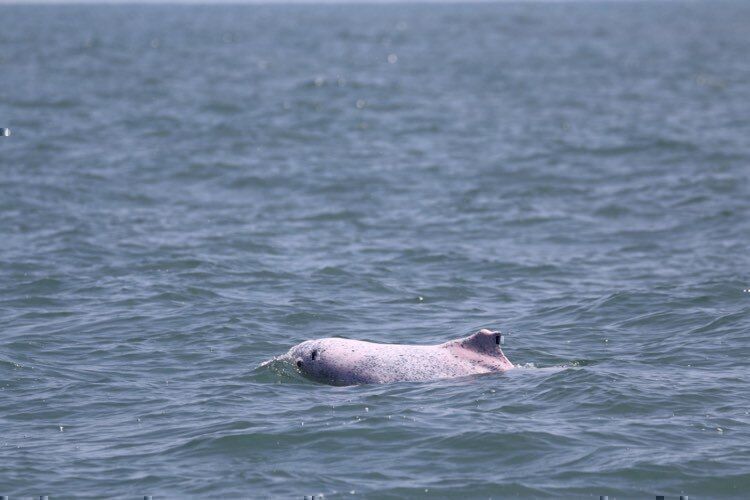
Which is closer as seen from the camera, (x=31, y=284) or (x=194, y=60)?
(x=31, y=284)

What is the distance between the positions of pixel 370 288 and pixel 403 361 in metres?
5.93

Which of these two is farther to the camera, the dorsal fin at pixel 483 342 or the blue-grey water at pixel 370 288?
the dorsal fin at pixel 483 342

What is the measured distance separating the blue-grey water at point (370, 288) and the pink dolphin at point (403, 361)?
1.10 ft

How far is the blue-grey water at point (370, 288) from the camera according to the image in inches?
540

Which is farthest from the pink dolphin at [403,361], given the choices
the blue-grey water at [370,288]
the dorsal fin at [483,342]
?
the blue-grey water at [370,288]

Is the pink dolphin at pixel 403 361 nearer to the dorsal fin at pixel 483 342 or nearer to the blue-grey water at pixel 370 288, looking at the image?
the dorsal fin at pixel 483 342

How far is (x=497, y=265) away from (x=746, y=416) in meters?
9.77

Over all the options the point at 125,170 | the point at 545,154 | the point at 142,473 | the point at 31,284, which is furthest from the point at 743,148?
the point at 142,473

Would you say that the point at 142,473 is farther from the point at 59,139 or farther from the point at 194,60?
the point at 194,60

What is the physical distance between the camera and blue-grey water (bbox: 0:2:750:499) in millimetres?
13719

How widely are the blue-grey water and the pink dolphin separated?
1.10ft

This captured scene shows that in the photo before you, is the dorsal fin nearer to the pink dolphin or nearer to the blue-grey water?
the pink dolphin

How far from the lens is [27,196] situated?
29844 millimetres

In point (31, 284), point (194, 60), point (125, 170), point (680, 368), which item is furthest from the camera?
point (194, 60)
